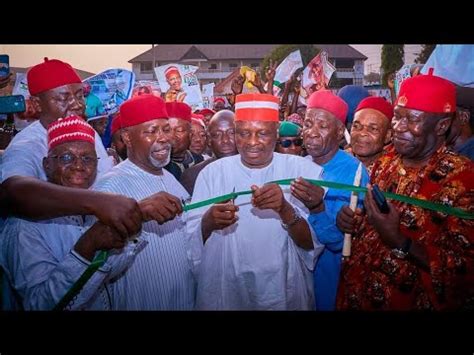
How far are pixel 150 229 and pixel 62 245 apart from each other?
2.18 ft

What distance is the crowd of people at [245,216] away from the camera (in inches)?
109

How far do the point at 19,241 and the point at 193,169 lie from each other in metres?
2.20

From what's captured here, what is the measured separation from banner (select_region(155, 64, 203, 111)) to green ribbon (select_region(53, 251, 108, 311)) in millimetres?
5636

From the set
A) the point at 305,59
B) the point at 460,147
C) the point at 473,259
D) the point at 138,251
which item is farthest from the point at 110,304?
the point at 305,59

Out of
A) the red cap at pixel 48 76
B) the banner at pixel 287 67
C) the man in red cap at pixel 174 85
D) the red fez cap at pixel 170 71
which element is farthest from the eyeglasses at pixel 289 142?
the banner at pixel 287 67

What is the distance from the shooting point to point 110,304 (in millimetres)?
3451

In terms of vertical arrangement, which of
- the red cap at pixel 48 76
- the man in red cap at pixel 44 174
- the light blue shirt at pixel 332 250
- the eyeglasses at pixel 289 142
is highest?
the red cap at pixel 48 76

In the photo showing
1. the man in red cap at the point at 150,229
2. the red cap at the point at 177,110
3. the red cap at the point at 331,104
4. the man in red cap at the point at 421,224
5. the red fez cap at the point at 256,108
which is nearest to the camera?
the man in red cap at the point at 421,224

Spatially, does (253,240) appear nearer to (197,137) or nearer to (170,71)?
(197,137)

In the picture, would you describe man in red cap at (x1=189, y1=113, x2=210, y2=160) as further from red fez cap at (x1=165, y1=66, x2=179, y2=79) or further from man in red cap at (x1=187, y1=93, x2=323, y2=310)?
man in red cap at (x1=187, y1=93, x2=323, y2=310)

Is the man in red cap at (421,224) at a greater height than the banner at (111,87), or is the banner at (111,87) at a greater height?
the banner at (111,87)

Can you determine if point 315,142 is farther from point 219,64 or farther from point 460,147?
point 219,64

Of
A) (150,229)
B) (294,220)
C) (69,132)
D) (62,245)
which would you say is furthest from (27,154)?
(294,220)

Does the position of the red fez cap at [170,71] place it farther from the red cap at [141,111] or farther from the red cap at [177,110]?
the red cap at [141,111]
